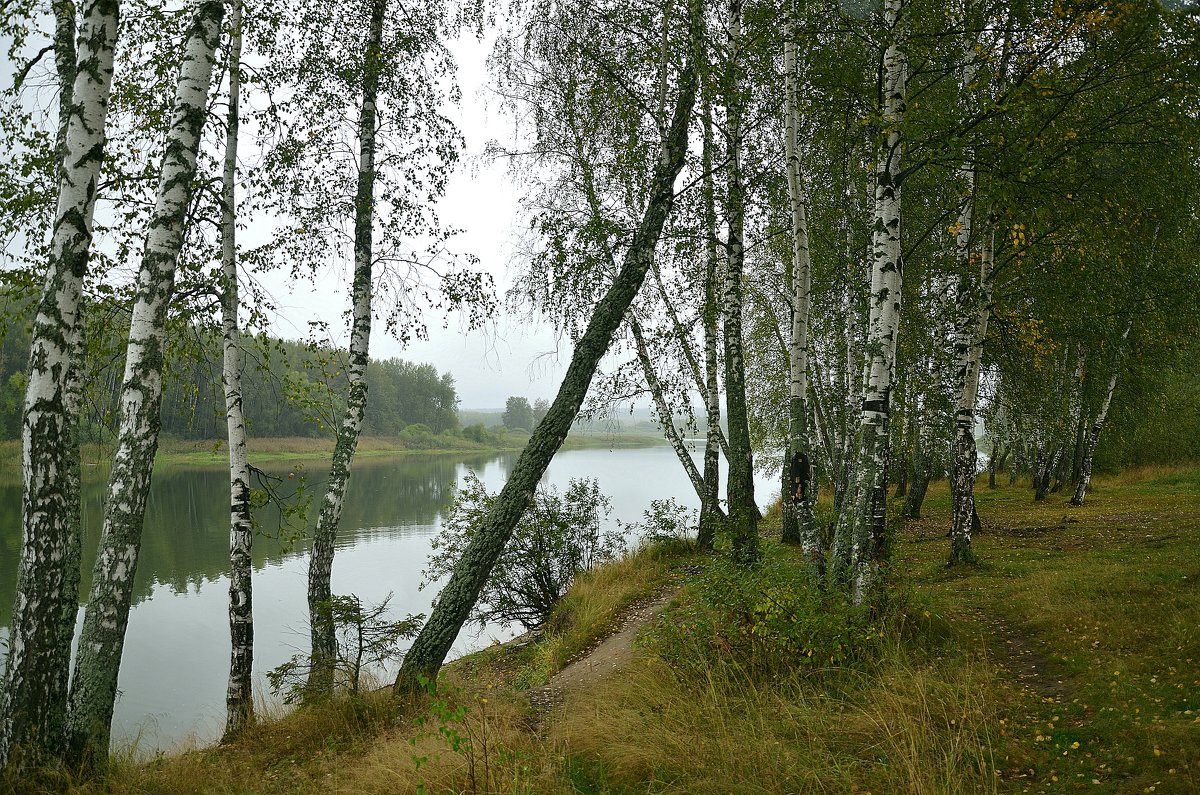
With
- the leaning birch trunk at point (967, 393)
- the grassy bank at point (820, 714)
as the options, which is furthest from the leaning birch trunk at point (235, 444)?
the leaning birch trunk at point (967, 393)

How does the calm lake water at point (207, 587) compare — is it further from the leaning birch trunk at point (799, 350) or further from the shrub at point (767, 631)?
the leaning birch trunk at point (799, 350)

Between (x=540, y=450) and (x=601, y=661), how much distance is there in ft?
7.91

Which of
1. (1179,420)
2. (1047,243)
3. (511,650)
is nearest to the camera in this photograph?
(511,650)

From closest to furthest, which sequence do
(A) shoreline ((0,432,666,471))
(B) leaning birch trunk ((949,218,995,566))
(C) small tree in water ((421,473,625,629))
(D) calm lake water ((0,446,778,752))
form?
(B) leaning birch trunk ((949,218,995,566)) → (D) calm lake water ((0,446,778,752)) → (C) small tree in water ((421,473,625,629)) → (A) shoreline ((0,432,666,471))

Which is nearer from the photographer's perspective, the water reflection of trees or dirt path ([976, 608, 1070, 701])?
dirt path ([976, 608, 1070, 701])

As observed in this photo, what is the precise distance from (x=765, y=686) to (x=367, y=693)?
145 inches

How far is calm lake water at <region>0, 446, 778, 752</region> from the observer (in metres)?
9.21

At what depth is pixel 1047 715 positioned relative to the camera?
13.8 ft

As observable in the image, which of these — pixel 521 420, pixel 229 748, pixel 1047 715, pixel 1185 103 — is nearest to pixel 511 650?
pixel 229 748

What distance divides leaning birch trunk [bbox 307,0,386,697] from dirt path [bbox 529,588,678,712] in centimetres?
273

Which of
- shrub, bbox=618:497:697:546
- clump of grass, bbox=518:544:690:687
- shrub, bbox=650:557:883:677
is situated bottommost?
clump of grass, bbox=518:544:690:687

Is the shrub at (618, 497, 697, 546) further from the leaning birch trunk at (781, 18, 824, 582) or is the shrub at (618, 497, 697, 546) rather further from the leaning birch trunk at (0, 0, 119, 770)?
the leaning birch trunk at (0, 0, 119, 770)

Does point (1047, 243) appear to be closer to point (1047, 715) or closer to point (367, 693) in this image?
point (1047, 715)

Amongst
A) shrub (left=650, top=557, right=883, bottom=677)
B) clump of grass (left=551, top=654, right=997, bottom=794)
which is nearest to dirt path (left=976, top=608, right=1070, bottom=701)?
clump of grass (left=551, top=654, right=997, bottom=794)
